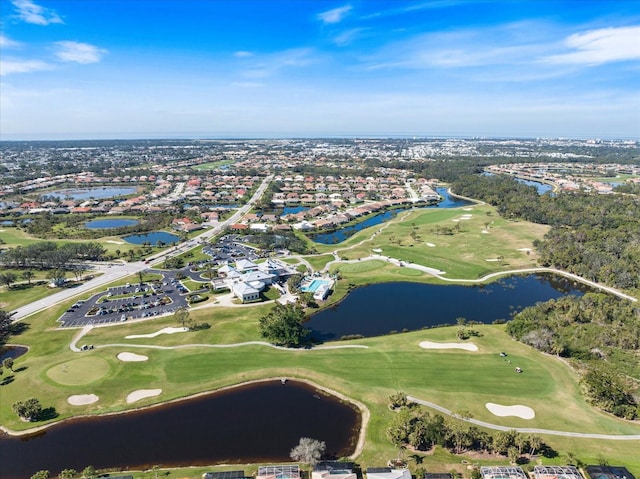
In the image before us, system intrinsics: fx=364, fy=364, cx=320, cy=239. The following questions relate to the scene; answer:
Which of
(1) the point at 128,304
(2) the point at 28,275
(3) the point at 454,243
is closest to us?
(1) the point at 128,304

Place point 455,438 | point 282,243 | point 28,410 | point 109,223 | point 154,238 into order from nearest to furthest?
point 455,438
point 28,410
point 282,243
point 154,238
point 109,223

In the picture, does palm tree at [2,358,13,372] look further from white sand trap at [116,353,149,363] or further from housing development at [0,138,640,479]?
white sand trap at [116,353,149,363]

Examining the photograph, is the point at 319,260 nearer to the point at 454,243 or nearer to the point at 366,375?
the point at 454,243

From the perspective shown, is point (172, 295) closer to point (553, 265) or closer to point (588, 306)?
point (588, 306)

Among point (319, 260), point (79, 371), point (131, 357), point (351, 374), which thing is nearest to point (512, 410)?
point (351, 374)

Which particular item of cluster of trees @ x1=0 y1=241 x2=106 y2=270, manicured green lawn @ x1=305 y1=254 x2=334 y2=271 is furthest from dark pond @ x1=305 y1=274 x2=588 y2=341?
cluster of trees @ x1=0 y1=241 x2=106 y2=270

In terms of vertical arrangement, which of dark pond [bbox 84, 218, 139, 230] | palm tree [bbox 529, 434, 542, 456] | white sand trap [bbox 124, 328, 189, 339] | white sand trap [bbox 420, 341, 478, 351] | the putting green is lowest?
the putting green

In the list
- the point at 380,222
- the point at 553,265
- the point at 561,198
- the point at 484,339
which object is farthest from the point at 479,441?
the point at 561,198
